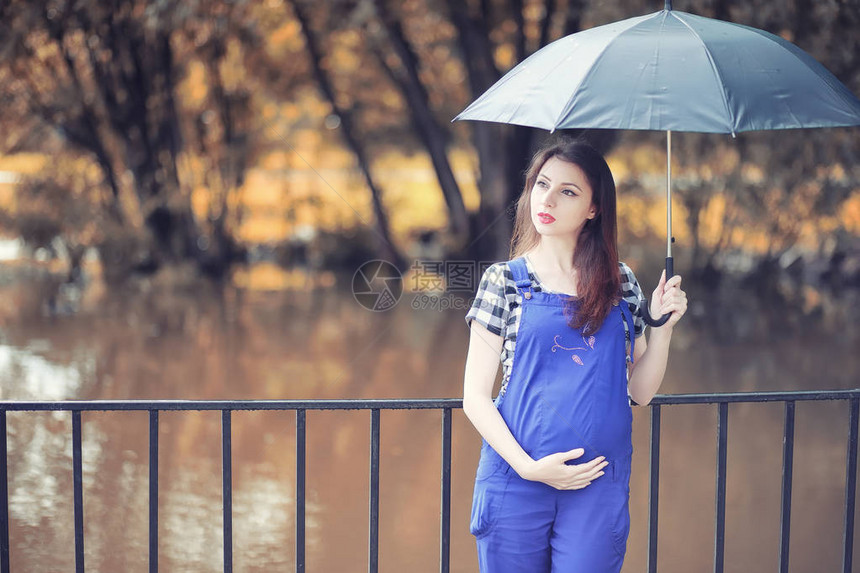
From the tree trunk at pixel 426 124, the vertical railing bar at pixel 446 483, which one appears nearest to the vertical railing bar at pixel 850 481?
the vertical railing bar at pixel 446 483

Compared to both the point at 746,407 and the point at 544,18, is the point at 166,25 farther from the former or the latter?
the point at 746,407

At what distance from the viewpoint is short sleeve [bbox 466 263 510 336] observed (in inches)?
90.0

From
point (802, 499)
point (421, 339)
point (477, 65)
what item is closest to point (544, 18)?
point (477, 65)

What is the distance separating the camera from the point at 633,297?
8.13 feet

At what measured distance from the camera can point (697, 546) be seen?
244 inches

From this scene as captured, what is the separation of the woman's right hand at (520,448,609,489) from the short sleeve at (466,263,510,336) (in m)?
0.32

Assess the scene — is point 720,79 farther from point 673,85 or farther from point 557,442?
point 557,442

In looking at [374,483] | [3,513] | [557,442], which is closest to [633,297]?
[557,442]

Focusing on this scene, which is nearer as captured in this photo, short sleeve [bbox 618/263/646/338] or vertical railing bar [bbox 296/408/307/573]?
short sleeve [bbox 618/263/646/338]

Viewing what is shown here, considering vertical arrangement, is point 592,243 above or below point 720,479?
above

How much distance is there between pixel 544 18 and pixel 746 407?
690 centimetres

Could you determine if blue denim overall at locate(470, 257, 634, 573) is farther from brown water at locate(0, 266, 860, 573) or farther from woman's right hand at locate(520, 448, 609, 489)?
brown water at locate(0, 266, 860, 573)

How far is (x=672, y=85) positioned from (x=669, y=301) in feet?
1.81

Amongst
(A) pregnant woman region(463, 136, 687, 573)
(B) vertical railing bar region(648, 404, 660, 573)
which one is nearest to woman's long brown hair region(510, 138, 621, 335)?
(A) pregnant woman region(463, 136, 687, 573)
